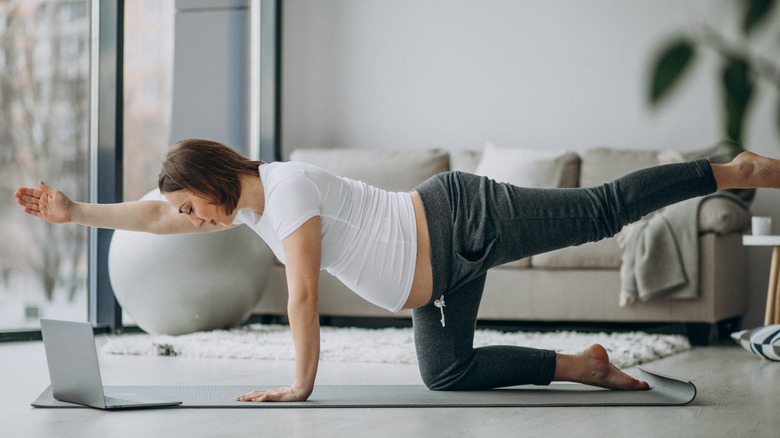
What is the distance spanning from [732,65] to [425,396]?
175cm

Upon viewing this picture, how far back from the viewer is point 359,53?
4.94 m

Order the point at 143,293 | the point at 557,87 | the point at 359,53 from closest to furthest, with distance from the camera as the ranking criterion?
the point at 143,293
the point at 557,87
the point at 359,53

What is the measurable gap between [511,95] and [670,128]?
0.90 meters

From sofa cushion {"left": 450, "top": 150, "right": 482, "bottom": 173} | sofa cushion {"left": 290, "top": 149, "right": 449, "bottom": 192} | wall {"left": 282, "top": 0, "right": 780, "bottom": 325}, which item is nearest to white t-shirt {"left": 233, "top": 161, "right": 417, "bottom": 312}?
sofa cushion {"left": 290, "top": 149, "right": 449, "bottom": 192}

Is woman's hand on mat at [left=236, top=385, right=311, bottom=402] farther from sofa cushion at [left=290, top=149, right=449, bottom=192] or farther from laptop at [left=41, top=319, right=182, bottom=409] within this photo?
sofa cushion at [left=290, top=149, right=449, bottom=192]

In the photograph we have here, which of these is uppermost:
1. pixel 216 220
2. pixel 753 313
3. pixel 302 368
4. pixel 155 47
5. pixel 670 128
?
pixel 155 47

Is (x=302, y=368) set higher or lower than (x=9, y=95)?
lower

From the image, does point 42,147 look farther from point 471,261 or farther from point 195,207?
point 471,261

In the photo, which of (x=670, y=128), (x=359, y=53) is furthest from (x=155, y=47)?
(x=670, y=128)

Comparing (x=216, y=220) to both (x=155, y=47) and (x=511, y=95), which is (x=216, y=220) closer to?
(x=155, y=47)

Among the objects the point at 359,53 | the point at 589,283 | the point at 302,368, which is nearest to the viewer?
the point at 302,368

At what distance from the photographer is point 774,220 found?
4.23 metres

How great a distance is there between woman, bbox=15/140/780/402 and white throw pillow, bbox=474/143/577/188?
2.13 meters

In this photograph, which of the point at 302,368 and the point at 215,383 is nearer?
the point at 302,368
